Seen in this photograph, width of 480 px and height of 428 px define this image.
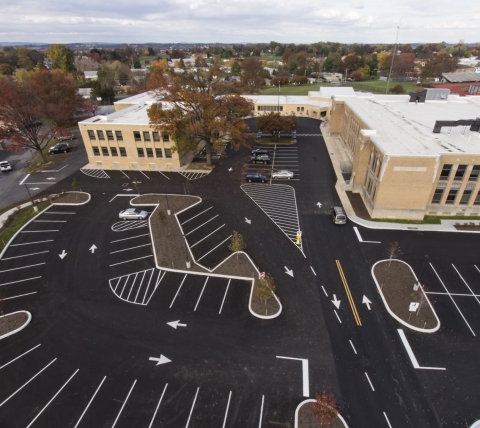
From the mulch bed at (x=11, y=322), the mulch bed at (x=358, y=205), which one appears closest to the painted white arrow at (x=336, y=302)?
the mulch bed at (x=358, y=205)

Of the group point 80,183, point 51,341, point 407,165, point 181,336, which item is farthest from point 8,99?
point 407,165

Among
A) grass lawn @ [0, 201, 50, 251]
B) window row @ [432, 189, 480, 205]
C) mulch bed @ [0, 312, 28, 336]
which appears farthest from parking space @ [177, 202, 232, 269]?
window row @ [432, 189, 480, 205]

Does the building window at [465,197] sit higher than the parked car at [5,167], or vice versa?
the building window at [465,197]

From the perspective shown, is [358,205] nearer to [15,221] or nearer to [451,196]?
[451,196]

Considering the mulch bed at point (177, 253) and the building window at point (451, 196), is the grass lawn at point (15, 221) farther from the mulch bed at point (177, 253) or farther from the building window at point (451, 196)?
the building window at point (451, 196)

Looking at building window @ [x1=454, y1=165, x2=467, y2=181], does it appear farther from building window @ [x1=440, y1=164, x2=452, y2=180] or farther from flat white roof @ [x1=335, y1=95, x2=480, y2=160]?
flat white roof @ [x1=335, y1=95, x2=480, y2=160]

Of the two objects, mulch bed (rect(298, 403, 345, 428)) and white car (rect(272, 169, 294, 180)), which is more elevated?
white car (rect(272, 169, 294, 180))

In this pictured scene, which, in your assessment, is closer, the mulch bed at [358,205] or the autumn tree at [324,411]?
the autumn tree at [324,411]
